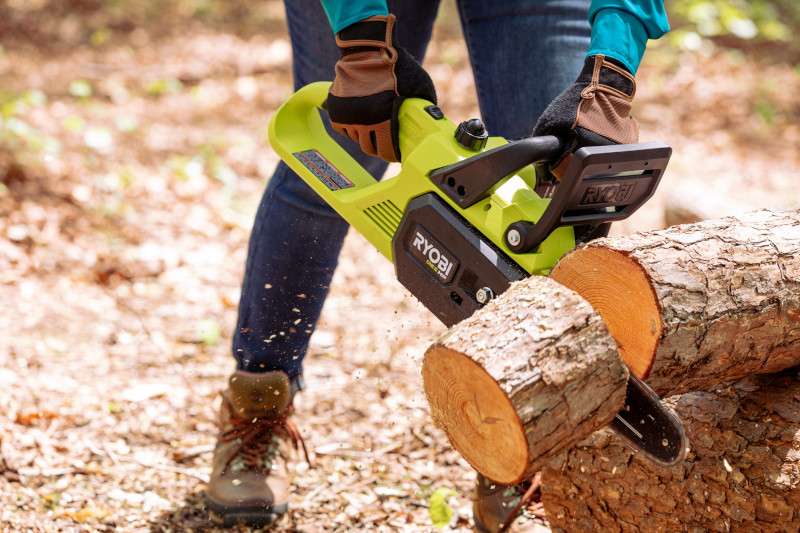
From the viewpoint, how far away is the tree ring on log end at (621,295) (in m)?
1.41

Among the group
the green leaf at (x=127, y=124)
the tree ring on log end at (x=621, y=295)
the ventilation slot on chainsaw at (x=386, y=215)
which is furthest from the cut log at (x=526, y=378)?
the green leaf at (x=127, y=124)

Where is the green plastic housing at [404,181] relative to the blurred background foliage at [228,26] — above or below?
above

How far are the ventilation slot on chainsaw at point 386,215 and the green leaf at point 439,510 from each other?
82cm

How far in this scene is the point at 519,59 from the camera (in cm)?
200

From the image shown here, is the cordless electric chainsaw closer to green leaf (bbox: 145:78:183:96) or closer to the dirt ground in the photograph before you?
the dirt ground

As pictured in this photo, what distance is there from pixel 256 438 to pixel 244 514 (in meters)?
0.23

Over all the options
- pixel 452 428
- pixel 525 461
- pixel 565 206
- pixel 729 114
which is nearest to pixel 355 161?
pixel 565 206

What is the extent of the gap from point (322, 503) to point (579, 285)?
1143 millimetres

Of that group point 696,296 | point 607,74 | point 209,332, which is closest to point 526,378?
point 696,296

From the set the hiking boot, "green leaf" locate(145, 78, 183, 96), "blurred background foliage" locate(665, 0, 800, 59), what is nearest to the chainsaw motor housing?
the hiking boot

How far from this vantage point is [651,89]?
6.81 metres

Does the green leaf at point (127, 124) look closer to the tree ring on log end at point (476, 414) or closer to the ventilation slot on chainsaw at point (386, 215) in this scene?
the ventilation slot on chainsaw at point (386, 215)

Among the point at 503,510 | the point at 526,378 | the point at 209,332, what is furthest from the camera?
the point at 209,332

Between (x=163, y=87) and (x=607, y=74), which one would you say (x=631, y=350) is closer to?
(x=607, y=74)
